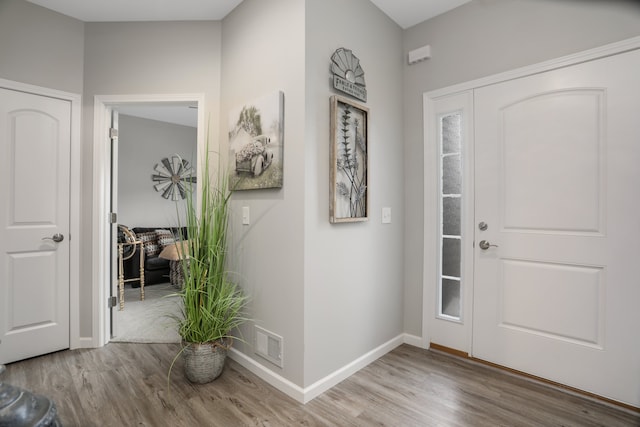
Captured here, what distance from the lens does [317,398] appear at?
192cm

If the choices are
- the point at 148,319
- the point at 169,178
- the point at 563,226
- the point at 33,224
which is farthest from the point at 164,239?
the point at 563,226

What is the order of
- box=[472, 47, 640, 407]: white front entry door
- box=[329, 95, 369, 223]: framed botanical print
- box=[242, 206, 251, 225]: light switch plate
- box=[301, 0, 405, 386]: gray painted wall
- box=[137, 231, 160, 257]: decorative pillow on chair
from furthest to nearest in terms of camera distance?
box=[137, 231, 160, 257]: decorative pillow on chair
box=[242, 206, 251, 225]: light switch plate
box=[329, 95, 369, 223]: framed botanical print
box=[301, 0, 405, 386]: gray painted wall
box=[472, 47, 640, 407]: white front entry door

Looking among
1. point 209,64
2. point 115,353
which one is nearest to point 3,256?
point 115,353

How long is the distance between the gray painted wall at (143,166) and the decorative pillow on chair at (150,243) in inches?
12.9

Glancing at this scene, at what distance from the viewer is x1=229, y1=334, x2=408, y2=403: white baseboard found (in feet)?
6.23

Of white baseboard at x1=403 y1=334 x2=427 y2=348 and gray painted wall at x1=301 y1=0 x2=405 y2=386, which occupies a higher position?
gray painted wall at x1=301 y1=0 x2=405 y2=386

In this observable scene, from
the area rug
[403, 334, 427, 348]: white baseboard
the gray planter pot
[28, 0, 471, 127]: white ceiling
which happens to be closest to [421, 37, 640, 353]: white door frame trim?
[403, 334, 427, 348]: white baseboard

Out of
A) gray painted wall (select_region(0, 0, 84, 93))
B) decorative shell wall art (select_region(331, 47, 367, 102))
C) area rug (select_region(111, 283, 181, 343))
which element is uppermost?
gray painted wall (select_region(0, 0, 84, 93))

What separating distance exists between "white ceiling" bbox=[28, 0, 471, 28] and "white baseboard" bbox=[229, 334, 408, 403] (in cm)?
260

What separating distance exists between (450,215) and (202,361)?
6.77ft

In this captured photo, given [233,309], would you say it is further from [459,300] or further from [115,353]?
[459,300]

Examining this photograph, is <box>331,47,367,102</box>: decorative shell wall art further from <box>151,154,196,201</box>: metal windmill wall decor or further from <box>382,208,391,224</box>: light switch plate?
<box>151,154,196,201</box>: metal windmill wall decor

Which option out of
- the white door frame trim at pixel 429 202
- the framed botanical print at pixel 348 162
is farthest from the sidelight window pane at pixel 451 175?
the framed botanical print at pixel 348 162

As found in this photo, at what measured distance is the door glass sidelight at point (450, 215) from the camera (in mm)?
2477
